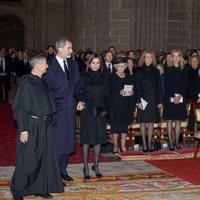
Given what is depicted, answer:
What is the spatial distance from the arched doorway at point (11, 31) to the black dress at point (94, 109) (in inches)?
771

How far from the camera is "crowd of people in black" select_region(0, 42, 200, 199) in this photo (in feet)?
26.7

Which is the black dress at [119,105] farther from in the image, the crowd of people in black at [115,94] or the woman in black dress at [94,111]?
the woman in black dress at [94,111]

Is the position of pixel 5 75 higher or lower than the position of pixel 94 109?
higher

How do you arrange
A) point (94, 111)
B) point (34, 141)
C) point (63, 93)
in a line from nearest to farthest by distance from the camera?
point (34, 141) → point (63, 93) → point (94, 111)

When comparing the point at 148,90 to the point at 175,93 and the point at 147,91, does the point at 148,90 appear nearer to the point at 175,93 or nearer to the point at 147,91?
the point at 147,91

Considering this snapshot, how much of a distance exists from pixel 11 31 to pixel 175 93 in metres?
18.1

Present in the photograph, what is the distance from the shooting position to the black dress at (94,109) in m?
8.60

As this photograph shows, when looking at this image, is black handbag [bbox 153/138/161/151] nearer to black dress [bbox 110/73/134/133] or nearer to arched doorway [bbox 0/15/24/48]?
black dress [bbox 110/73/134/133]

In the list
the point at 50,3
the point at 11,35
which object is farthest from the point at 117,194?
the point at 11,35

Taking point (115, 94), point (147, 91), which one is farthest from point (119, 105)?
point (147, 91)

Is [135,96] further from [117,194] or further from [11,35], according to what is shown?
[11,35]

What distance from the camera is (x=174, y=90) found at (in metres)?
10.9

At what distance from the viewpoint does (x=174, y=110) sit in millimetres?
10984

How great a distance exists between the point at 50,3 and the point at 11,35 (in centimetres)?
296
